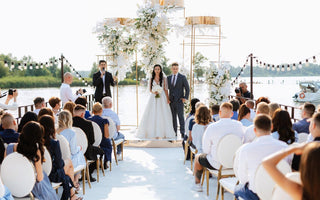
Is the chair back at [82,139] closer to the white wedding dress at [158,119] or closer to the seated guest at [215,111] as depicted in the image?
the seated guest at [215,111]

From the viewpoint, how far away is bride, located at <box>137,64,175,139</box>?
7492 mm

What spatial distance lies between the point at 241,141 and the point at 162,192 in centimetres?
139

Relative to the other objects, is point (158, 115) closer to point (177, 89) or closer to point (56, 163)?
point (177, 89)

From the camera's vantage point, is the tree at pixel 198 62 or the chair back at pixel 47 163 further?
the tree at pixel 198 62

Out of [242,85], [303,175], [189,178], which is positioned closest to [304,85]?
[242,85]

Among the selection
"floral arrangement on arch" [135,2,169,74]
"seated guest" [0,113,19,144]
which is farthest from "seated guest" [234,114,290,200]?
"floral arrangement on arch" [135,2,169,74]

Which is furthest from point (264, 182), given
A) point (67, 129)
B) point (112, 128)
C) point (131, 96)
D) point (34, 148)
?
point (131, 96)

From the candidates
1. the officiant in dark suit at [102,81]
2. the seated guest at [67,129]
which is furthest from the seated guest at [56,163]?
the officiant in dark suit at [102,81]

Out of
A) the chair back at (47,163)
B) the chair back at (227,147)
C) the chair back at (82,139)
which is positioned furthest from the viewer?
the chair back at (82,139)

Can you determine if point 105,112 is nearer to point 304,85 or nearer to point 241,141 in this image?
point 241,141

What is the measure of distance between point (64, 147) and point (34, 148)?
75 cm

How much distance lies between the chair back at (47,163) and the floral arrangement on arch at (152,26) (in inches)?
182

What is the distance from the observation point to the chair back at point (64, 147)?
373 cm

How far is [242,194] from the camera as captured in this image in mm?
3102
